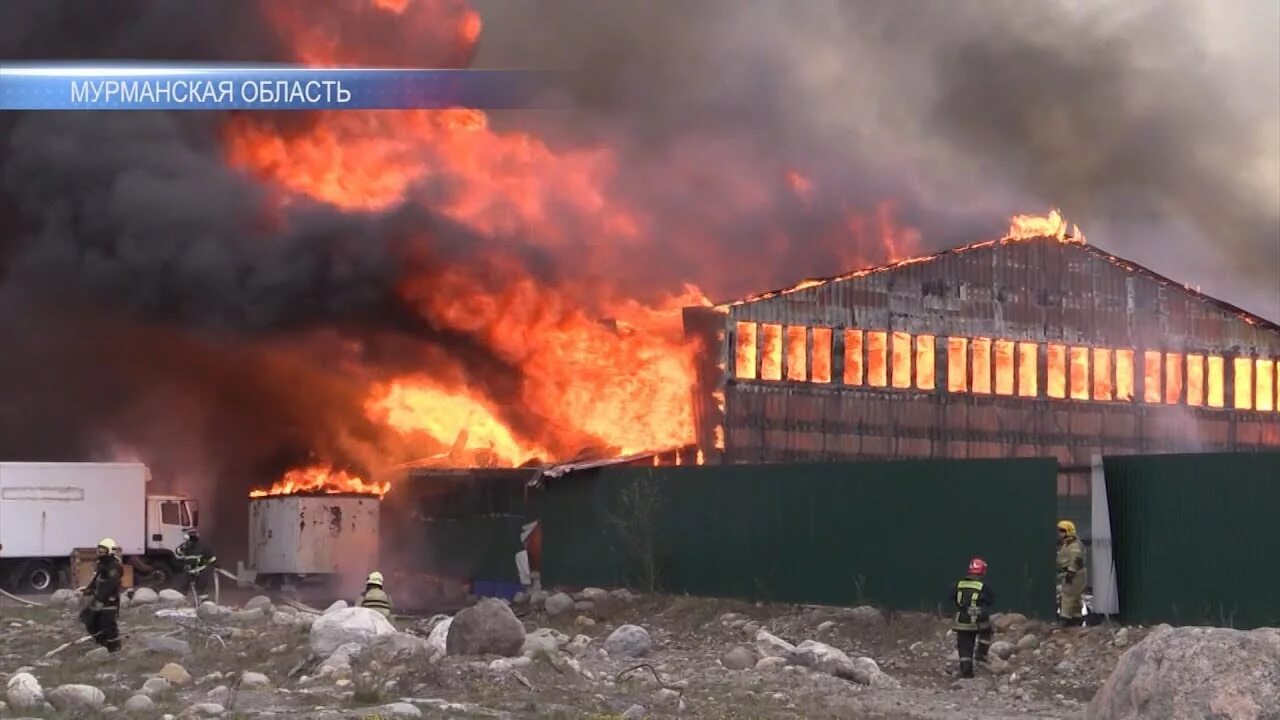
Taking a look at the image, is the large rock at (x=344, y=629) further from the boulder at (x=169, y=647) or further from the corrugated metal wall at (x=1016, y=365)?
the corrugated metal wall at (x=1016, y=365)

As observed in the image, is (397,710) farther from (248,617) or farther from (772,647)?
(248,617)

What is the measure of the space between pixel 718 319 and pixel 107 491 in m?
14.3

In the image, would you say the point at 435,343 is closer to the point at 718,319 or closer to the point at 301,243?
the point at 301,243

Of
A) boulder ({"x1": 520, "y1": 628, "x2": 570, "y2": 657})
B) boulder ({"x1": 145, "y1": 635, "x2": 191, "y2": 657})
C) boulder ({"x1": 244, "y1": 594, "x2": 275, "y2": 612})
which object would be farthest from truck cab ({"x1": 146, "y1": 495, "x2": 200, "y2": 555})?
boulder ({"x1": 145, "y1": 635, "x2": 191, "y2": 657})

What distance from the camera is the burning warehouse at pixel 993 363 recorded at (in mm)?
39938

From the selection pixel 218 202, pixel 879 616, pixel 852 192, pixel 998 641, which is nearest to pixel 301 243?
pixel 218 202

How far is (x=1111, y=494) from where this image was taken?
21.7m

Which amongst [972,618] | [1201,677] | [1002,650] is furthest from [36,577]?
[1201,677]

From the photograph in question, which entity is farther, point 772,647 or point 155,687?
point 772,647

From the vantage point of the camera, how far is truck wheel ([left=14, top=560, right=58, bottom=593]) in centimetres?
3600

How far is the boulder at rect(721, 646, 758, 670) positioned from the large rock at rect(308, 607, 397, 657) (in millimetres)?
4412

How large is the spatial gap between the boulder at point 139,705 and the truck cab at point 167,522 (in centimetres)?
2243

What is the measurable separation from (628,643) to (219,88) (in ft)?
62.1

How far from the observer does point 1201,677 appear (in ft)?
44.5
